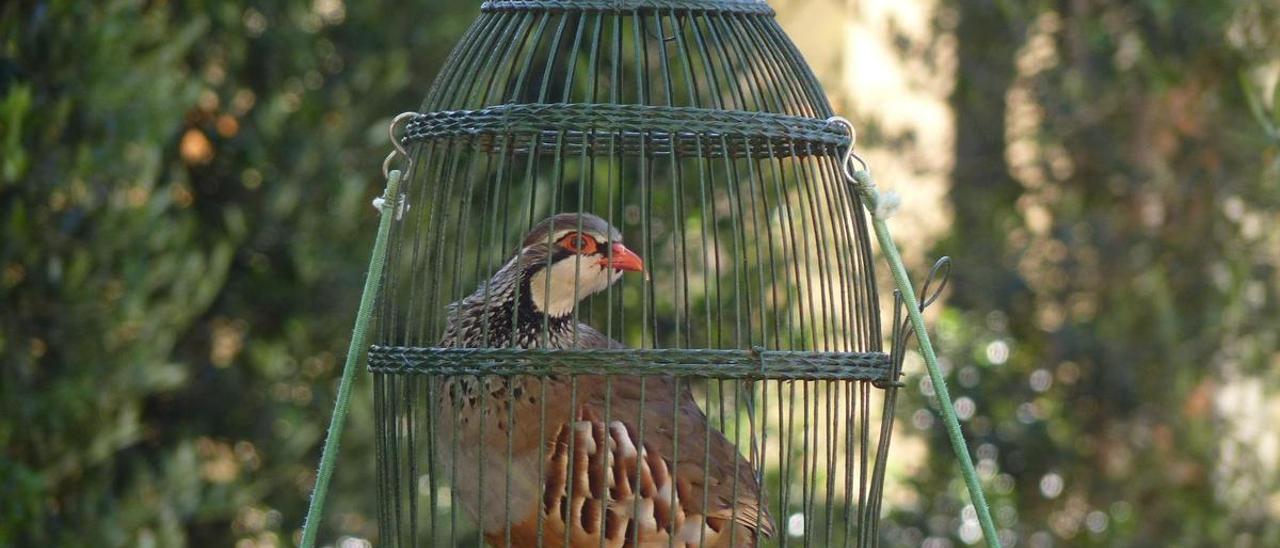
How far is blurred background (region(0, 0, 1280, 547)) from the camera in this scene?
591 cm

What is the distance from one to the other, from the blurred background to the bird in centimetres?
223

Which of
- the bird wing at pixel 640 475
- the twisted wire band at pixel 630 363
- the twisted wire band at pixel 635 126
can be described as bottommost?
the bird wing at pixel 640 475

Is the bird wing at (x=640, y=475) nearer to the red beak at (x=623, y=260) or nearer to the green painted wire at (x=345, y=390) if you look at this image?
the red beak at (x=623, y=260)

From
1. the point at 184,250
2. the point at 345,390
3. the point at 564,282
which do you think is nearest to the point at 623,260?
the point at 564,282

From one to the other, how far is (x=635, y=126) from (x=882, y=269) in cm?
426

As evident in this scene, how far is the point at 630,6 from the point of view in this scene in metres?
3.54

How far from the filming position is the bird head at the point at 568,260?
12.8 ft

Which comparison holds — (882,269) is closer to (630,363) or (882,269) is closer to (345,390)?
(630,363)

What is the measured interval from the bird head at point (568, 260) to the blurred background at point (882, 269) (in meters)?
2.21

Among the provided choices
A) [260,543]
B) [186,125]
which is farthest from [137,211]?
[260,543]

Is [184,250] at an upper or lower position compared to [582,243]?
upper

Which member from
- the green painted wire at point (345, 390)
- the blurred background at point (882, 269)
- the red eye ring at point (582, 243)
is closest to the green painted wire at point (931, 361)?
the red eye ring at point (582, 243)

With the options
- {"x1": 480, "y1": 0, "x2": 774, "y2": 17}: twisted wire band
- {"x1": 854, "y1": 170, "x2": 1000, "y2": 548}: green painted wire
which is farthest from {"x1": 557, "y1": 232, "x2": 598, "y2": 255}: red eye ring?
{"x1": 854, "y1": 170, "x2": 1000, "y2": 548}: green painted wire

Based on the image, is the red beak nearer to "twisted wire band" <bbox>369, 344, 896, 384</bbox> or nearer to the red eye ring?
the red eye ring
